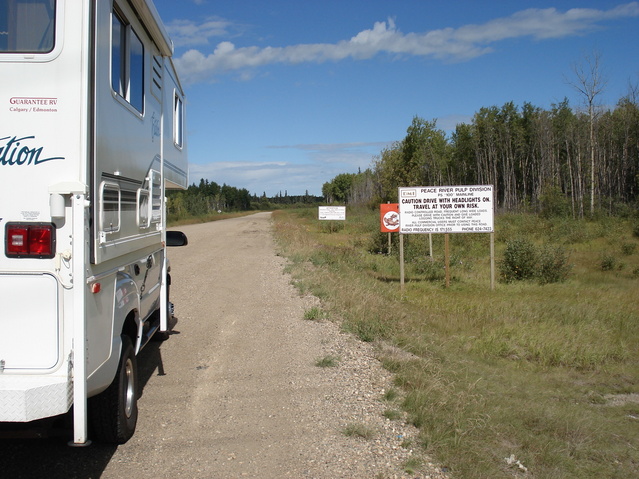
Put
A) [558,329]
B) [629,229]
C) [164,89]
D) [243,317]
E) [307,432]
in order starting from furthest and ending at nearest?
[629,229], [558,329], [243,317], [164,89], [307,432]

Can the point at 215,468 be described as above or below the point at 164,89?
below

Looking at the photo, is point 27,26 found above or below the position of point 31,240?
above

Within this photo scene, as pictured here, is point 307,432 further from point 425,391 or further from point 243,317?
point 243,317

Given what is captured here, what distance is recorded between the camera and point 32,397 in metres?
3.08

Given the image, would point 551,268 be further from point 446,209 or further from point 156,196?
point 156,196

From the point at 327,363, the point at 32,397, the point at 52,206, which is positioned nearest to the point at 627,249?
the point at 327,363

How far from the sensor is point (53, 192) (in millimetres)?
3162

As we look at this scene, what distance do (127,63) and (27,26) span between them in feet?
3.58

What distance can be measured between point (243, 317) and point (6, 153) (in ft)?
20.1

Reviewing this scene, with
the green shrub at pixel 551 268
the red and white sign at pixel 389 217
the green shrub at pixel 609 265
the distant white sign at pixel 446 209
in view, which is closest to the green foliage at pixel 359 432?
the distant white sign at pixel 446 209

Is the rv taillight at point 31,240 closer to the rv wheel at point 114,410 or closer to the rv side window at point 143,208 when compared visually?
the rv wheel at point 114,410

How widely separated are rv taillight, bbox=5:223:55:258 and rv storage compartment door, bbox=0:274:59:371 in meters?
0.13

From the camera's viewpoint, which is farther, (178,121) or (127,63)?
(178,121)

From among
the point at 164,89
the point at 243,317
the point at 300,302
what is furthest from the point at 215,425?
the point at 300,302
